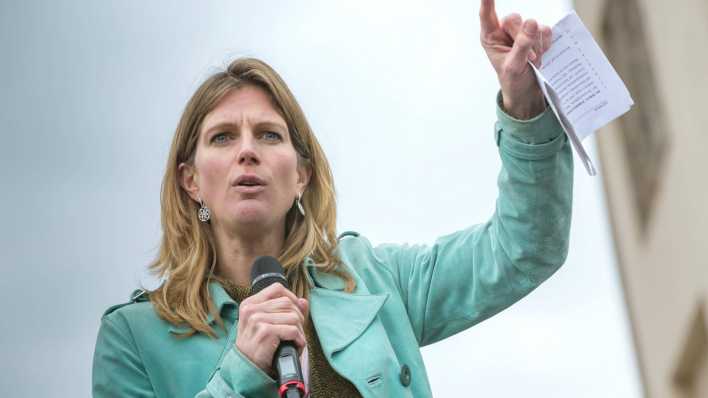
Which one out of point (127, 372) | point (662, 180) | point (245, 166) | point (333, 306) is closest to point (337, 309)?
point (333, 306)

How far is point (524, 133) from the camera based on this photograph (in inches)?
170

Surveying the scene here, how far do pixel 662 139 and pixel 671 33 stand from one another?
1691 millimetres

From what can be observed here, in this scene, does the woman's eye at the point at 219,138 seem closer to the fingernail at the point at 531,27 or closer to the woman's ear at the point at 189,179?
the woman's ear at the point at 189,179

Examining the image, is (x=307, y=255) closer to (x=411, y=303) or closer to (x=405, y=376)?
(x=411, y=303)

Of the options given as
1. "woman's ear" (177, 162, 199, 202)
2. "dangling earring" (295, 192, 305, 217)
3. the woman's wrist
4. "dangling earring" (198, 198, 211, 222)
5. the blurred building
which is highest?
the woman's wrist

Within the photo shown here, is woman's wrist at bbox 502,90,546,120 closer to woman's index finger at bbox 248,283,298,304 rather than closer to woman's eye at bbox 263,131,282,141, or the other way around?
woman's eye at bbox 263,131,282,141

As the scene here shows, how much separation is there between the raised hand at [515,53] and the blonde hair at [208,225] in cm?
67

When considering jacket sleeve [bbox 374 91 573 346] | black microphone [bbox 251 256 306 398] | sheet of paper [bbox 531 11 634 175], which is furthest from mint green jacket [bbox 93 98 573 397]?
black microphone [bbox 251 256 306 398]

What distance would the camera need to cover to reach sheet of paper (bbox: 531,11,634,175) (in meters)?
4.13

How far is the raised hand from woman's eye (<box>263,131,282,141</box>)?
0.65 m

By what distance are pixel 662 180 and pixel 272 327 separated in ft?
35.0

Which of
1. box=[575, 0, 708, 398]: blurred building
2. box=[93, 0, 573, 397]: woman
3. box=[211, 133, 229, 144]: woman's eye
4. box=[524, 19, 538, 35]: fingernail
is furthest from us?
box=[575, 0, 708, 398]: blurred building

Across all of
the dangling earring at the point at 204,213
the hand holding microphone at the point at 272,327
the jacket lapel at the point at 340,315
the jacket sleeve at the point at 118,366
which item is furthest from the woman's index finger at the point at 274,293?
the dangling earring at the point at 204,213

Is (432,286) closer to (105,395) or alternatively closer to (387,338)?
(387,338)
